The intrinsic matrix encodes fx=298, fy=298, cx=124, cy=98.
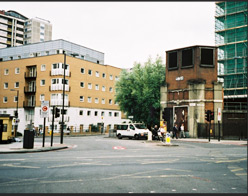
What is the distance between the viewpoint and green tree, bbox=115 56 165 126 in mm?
40500

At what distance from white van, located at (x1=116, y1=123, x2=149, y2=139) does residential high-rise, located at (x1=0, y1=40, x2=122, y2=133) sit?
20245mm

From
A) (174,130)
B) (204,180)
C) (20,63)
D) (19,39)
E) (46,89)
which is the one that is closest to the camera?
(204,180)

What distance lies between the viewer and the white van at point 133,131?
117 ft

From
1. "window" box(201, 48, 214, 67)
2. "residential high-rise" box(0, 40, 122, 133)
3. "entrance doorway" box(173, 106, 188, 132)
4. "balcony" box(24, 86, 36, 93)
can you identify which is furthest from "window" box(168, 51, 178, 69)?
"balcony" box(24, 86, 36, 93)

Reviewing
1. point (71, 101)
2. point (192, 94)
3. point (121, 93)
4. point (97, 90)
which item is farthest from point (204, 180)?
point (97, 90)

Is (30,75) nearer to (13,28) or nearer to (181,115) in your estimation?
(181,115)

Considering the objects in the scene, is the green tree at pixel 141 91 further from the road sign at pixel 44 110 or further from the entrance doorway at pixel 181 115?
the road sign at pixel 44 110

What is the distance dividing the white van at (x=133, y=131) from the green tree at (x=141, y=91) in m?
4.34

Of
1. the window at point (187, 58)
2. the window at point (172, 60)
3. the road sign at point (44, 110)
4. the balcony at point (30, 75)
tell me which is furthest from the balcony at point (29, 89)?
the road sign at point (44, 110)

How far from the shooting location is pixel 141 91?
134ft

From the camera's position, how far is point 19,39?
113312mm

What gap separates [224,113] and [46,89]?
35083 mm

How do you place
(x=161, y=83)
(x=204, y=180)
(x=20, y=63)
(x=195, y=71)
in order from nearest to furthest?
(x=204, y=180) < (x=195, y=71) < (x=161, y=83) < (x=20, y=63)

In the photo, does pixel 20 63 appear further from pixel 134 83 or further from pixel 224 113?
pixel 224 113
